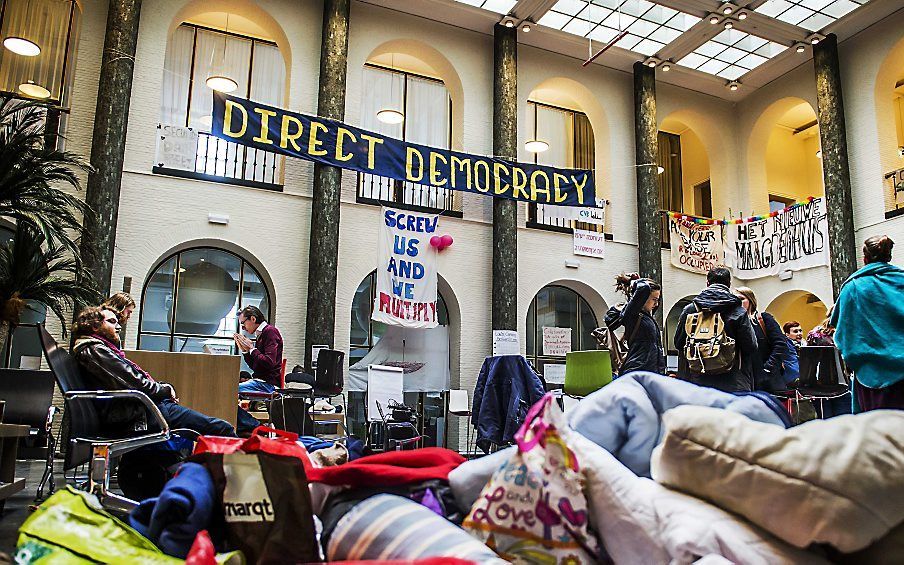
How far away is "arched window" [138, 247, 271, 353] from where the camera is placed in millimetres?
9047

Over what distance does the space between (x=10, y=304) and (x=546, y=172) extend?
728 centimetres

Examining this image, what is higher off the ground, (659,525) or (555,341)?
(555,341)

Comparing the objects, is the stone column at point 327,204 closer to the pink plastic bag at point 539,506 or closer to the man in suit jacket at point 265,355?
the man in suit jacket at point 265,355

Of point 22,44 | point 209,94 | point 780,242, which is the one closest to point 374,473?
point 22,44

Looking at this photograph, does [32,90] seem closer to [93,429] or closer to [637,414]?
[93,429]

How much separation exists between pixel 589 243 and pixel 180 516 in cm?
1013

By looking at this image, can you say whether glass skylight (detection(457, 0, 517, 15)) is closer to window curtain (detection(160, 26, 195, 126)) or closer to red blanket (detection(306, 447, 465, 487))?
window curtain (detection(160, 26, 195, 126))

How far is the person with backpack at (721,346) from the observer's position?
3.88m

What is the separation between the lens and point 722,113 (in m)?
13.0

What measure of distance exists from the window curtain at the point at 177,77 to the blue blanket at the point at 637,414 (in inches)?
384

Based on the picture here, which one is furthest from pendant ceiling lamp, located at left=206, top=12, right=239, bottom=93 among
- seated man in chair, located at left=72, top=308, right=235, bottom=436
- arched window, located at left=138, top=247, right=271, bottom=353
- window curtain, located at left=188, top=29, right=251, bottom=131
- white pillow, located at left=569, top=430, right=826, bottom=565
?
white pillow, located at left=569, top=430, right=826, bottom=565

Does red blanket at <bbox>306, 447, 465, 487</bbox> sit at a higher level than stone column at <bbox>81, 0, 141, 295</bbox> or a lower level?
lower

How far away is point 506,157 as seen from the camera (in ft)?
34.3

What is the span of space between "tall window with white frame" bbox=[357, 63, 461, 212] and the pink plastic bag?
956 centimetres
